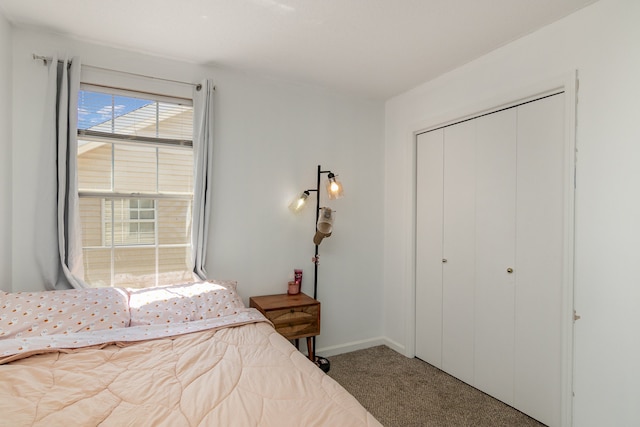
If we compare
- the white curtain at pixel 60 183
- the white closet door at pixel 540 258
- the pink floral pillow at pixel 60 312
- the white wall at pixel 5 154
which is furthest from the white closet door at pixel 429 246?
the white wall at pixel 5 154

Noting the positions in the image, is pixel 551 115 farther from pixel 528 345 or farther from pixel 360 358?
pixel 360 358

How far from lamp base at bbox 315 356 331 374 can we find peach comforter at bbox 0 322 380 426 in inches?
49.8

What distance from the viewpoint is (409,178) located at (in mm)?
3322

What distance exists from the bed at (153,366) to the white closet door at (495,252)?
5.21ft

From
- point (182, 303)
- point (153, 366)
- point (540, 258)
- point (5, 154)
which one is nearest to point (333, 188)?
point (182, 303)

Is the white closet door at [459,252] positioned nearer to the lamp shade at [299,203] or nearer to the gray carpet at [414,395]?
the gray carpet at [414,395]

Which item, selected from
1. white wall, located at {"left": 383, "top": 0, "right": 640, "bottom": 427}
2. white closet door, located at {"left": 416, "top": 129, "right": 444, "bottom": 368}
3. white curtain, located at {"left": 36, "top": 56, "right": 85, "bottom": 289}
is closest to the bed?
white curtain, located at {"left": 36, "top": 56, "right": 85, "bottom": 289}

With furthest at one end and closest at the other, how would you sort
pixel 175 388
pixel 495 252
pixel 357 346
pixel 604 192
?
pixel 357 346, pixel 495 252, pixel 604 192, pixel 175 388

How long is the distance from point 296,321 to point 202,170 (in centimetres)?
141

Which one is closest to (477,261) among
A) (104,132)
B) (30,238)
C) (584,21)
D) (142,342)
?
(584,21)

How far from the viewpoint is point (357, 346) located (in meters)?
3.47

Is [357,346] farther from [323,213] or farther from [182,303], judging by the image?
[182,303]

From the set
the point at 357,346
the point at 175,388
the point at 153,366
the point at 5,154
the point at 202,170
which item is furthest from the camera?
the point at 357,346

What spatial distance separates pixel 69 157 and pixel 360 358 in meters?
2.86
